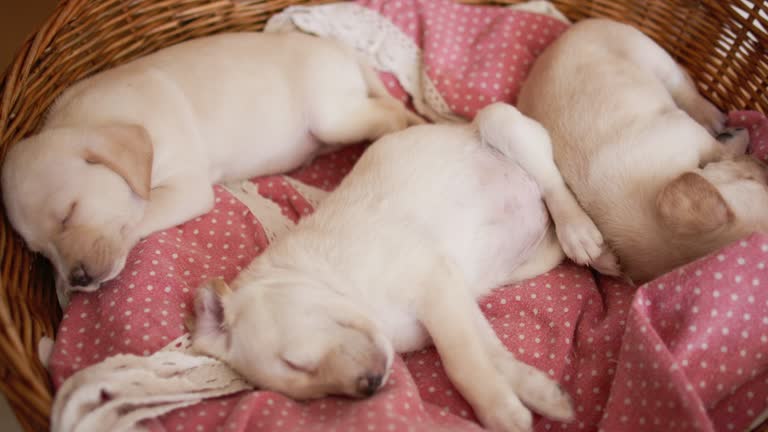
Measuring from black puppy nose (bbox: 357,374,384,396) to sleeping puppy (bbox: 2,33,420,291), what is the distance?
2.64 ft

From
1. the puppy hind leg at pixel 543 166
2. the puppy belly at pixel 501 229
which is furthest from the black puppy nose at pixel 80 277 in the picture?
the puppy hind leg at pixel 543 166

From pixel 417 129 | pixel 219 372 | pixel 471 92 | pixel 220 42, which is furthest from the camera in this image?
pixel 471 92

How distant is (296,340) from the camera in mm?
1611

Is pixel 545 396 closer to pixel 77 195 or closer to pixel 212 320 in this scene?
pixel 212 320

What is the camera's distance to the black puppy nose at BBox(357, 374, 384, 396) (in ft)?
5.16

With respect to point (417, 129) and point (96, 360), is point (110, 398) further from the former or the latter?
point (417, 129)

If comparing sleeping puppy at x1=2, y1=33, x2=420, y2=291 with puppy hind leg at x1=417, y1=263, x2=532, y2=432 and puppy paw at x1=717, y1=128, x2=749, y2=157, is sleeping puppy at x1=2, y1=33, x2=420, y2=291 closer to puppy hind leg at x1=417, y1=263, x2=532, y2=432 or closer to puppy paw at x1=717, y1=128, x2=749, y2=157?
puppy hind leg at x1=417, y1=263, x2=532, y2=432

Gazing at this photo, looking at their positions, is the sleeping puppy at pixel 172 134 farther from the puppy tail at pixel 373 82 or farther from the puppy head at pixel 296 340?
the puppy head at pixel 296 340

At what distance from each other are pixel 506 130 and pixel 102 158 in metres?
1.21

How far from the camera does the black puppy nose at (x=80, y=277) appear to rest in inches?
72.6

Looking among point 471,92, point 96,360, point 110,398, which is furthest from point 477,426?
point 471,92

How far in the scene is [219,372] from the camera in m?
1.72

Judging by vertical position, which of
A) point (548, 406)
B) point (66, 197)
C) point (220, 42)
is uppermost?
point (220, 42)

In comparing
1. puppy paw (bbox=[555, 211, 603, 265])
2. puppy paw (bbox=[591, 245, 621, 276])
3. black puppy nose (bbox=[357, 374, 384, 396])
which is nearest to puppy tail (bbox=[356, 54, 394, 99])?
puppy paw (bbox=[555, 211, 603, 265])
